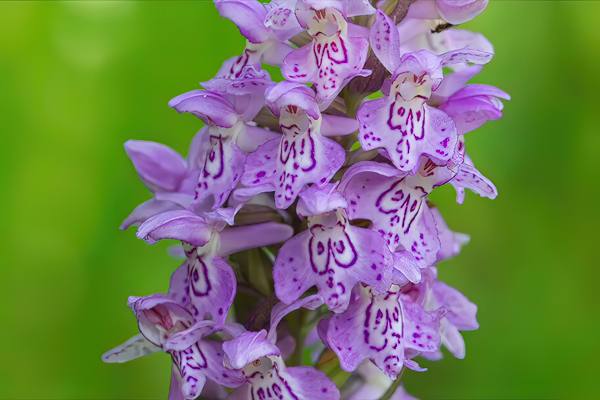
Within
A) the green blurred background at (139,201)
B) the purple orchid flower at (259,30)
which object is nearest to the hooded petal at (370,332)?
the purple orchid flower at (259,30)

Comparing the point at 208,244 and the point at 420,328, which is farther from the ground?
the point at 208,244

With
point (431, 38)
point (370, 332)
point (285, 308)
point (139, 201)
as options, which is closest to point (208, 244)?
point (285, 308)

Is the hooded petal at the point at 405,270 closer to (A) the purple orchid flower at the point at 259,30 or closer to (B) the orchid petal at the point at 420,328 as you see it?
(B) the orchid petal at the point at 420,328

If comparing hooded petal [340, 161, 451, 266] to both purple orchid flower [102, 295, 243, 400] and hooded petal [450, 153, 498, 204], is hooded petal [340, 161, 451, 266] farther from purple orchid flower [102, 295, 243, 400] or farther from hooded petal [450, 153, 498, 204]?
purple orchid flower [102, 295, 243, 400]

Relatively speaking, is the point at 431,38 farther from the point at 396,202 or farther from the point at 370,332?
the point at 370,332

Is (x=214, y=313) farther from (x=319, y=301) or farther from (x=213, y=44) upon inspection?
(x=213, y=44)

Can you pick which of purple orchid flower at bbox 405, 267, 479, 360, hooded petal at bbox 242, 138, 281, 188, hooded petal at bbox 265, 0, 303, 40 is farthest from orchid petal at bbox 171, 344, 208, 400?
hooded petal at bbox 265, 0, 303, 40
